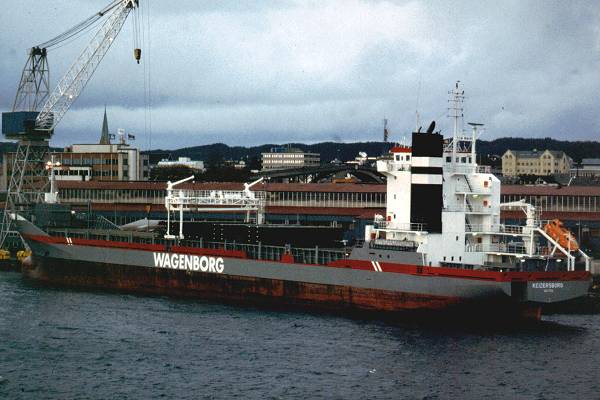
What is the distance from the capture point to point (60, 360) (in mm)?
36219

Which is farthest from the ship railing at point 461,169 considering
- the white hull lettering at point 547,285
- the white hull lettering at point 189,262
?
the white hull lettering at point 189,262

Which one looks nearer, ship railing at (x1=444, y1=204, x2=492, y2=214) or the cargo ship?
the cargo ship

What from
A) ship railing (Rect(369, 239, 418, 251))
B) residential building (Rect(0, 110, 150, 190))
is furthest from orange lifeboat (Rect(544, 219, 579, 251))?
residential building (Rect(0, 110, 150, 190))

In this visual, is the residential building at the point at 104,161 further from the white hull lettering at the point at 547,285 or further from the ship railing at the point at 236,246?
the white hull lettering at the point at 547,285

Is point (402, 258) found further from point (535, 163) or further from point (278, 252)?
point (535, 163)

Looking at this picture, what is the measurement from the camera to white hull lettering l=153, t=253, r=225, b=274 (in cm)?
5181

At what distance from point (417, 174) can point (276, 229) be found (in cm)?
1028

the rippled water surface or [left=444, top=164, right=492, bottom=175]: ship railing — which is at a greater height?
[left=444, top=164, right=492, bottom=175]: ship railing

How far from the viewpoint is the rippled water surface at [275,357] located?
32.4 m

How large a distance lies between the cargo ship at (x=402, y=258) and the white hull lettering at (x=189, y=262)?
2.5 inches

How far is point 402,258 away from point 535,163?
124667 millimetres

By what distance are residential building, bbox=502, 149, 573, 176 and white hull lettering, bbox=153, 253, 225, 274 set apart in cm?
11332

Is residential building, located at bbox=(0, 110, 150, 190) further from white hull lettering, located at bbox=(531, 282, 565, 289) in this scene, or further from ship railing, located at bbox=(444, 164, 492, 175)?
white hull lettering, located at bbox=(531, 282, 565, 289)

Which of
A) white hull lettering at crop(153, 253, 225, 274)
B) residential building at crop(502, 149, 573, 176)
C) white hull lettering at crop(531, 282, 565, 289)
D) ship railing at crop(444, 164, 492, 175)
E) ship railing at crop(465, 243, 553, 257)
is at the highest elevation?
residential building at crop(502, 149, 573, 176)
